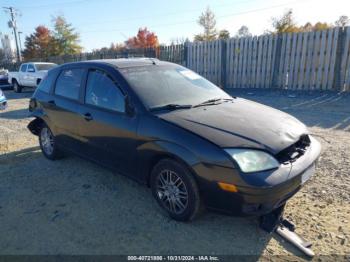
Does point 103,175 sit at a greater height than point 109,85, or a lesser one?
lesser

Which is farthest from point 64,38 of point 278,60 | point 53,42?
point 278,60

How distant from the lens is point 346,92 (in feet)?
32.6

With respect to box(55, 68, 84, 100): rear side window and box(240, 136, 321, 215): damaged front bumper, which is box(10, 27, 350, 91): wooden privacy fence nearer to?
box(240, 136, 321, 215): damaged front bumper

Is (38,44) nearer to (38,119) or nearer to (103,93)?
(38,119)

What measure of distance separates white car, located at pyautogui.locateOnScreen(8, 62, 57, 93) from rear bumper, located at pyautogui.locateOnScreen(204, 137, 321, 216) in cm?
1489

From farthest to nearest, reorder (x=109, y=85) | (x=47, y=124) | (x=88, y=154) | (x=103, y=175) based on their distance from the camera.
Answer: (x=47, y=124), (x=103, y=175), (x=88, y=154), (x=109, y=85)

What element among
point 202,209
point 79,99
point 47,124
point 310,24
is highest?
point 310,24

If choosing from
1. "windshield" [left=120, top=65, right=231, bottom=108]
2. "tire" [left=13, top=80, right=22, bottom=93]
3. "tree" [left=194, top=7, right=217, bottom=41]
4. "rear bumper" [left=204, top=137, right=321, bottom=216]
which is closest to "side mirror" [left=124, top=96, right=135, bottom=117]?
"windshield" [left=120, top=65, right=231, bottom=108]

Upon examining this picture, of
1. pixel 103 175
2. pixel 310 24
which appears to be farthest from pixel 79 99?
pixel 310 24

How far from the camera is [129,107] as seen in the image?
10.7 ft

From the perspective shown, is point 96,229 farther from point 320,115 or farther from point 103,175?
point 320,115

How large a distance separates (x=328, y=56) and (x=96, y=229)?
10232 millimetres

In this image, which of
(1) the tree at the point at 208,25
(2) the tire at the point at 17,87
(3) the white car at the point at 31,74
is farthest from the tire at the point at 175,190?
(1) the tree at the point at 208,25

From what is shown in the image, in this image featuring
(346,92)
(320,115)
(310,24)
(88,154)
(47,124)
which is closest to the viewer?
(88,154)
